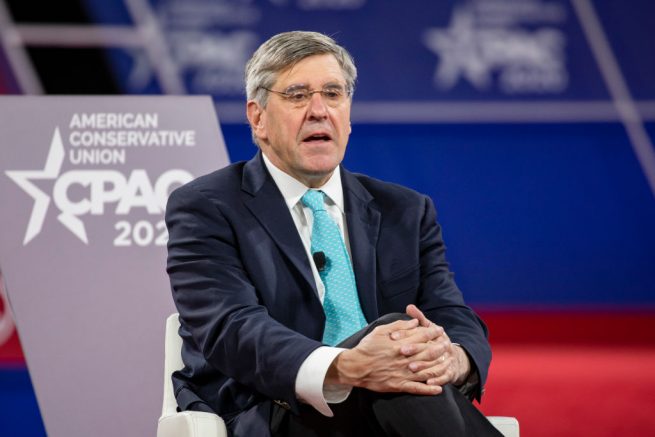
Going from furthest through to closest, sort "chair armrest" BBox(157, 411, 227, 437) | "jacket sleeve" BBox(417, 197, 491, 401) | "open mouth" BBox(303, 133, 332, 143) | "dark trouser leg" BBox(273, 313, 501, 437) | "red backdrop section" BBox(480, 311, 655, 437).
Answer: "red backdrop section" BBox(480, 311, 655, 437)
"open mouth" BBox(303, 133, 332, 143)
"jacket sleeve" BBox(417, 197, 491, 401)
"chair armrest" BBox(157, 411, 227, 437)
"dark trouser leg" BBox(273, 313, 501, 437)

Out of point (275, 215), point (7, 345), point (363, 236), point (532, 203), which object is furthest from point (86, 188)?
point (532, 203)

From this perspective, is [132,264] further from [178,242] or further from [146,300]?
[178,242]

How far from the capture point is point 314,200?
7.23 ft

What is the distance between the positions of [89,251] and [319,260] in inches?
34.2

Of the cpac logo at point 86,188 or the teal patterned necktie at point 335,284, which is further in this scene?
the cpac logo at point 86,188

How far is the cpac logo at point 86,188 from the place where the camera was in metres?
2.69

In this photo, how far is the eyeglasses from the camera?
7.09 feet

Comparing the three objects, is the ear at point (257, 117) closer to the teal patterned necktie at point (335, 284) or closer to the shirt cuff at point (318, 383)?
the teal patterned necktie at point (335, 284)

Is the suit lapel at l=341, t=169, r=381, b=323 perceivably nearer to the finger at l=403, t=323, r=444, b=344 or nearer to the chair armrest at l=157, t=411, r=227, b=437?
the finger at l=403, t=323, r=444, b=344

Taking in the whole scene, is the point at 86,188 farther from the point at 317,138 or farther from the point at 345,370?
the point at 345,370

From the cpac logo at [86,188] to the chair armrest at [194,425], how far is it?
93cm

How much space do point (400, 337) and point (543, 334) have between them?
2836mm

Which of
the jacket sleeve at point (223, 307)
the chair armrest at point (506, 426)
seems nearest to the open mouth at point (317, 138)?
the jacket sleeve at point (223, 307)

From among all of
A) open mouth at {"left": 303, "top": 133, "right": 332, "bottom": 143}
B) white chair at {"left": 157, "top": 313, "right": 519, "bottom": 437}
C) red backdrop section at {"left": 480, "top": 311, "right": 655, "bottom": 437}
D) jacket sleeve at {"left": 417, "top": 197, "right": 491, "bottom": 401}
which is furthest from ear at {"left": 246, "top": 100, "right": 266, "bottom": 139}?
red backdrop section at {"left": 480, "top": 311, "right": 655, "bottom": 437}
